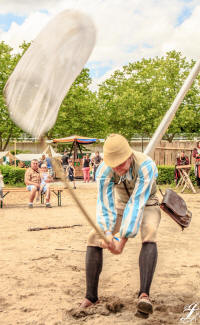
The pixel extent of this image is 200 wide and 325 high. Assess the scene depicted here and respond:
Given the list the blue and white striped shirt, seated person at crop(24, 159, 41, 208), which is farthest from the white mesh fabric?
seated person at crop(24, 159, 41, 208)

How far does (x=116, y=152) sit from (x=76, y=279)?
1877mm

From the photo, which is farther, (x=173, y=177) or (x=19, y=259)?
(x=173, y=177)

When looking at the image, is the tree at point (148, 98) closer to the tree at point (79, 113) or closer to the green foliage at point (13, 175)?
the tree at point (79, 113)

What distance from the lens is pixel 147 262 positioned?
138 inches

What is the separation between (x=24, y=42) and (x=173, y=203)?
1095 inches

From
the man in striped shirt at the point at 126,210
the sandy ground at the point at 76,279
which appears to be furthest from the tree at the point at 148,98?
the man in striped shirt at the point at 126,210

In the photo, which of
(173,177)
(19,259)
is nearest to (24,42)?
(173,177)

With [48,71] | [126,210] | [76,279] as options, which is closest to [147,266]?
A: [126,210]

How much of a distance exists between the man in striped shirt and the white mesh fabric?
94 centimetres

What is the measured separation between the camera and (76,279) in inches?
180

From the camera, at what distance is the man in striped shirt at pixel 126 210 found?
3467 millimetres

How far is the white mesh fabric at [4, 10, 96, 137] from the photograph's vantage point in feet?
8.51

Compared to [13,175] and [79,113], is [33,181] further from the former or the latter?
[79,113]

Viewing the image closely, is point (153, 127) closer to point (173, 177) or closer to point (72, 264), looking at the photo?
point (173, 177)
